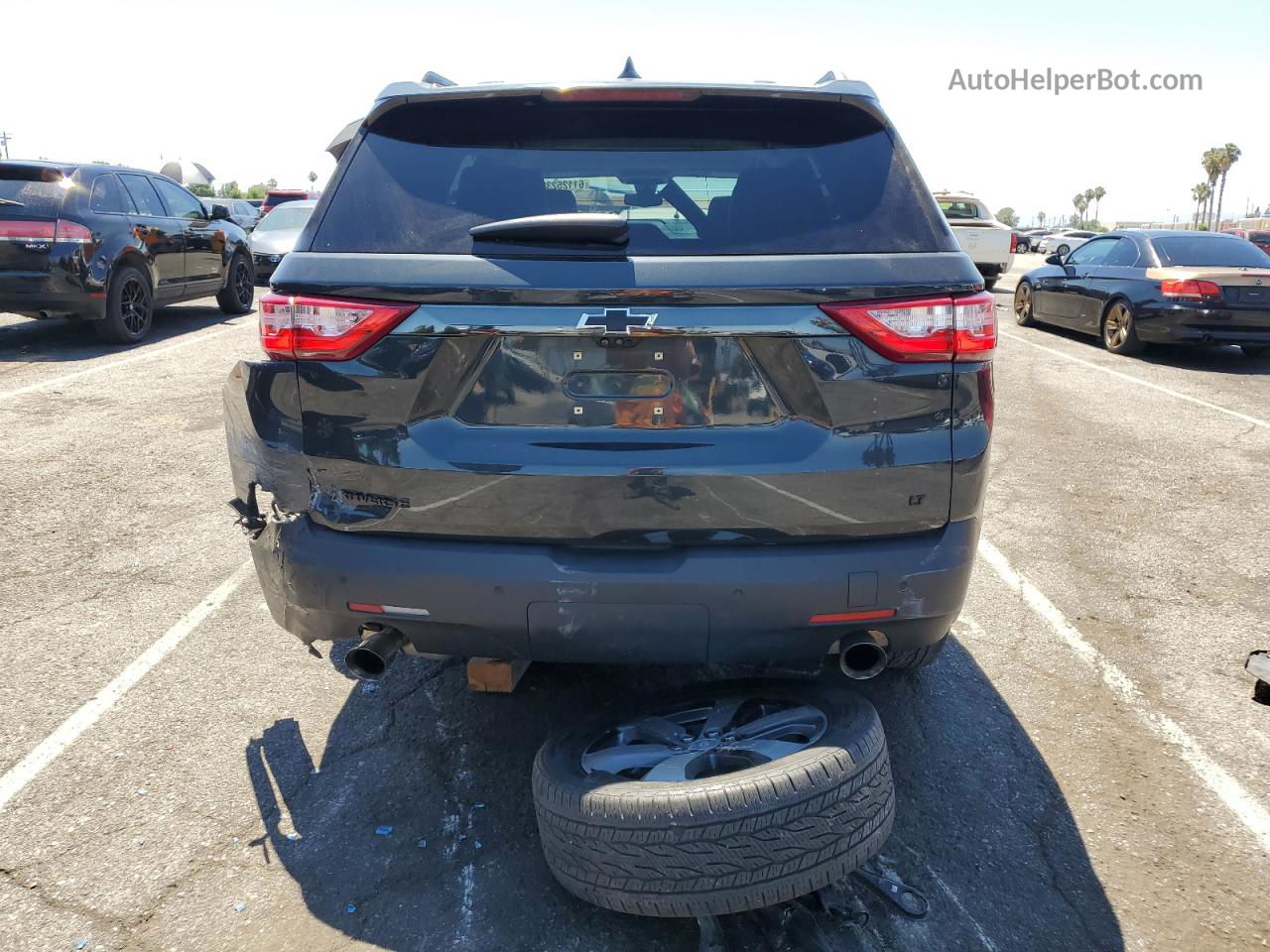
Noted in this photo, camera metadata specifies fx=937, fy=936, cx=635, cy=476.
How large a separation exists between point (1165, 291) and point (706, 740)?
422 inches

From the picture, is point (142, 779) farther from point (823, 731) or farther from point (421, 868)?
point (823, 731)

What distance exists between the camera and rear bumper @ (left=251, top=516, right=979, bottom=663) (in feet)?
7.41

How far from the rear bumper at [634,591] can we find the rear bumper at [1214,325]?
33.3 ft

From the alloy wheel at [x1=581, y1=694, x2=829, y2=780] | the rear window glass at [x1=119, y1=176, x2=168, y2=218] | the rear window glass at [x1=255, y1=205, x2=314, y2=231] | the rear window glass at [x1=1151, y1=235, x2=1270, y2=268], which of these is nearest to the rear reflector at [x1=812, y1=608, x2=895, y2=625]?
the alloy wheel at [x1=581, y1=694, x2=829, y2=780]

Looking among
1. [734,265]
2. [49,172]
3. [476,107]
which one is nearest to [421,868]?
[734,265]

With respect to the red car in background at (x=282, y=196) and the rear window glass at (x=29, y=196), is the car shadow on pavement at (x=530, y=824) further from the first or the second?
the red car in background at (x=282, y=196)

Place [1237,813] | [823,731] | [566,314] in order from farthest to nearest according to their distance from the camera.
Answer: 1. [1237,813]
2. [823,731]
3. [566,314]

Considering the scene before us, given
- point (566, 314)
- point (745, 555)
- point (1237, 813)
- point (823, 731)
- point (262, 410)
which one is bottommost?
point (1237, 813)

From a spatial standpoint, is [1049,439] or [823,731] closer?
[823,731]

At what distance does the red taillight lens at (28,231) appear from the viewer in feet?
29.8

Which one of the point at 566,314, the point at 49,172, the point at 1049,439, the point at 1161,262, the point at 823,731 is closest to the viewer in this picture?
the point at 566,314

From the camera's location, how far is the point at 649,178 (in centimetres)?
251

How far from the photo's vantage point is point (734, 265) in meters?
2.24

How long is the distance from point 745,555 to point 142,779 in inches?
79.4
